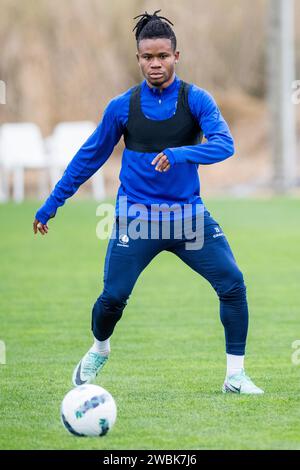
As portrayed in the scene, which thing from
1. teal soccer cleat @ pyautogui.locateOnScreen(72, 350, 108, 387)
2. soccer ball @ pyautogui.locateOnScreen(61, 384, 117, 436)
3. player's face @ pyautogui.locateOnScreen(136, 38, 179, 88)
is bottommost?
teal soccer cleat @ pyautogui.locateOnScreen(72, 350, 108, 387)

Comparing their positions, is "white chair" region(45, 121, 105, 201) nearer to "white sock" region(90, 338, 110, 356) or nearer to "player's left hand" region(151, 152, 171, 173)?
"white sock" region(90, 338, 110, 356)

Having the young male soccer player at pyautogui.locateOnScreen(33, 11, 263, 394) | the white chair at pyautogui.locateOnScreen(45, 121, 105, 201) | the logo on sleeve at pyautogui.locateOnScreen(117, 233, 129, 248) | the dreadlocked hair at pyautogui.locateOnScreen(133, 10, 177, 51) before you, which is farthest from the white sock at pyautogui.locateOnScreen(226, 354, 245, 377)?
the white chair at pyautogui.locateOnScreen(45, 121, 105, 201)

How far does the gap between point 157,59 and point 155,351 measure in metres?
2.68

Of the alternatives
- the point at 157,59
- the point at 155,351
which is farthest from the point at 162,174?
the point at 155,351

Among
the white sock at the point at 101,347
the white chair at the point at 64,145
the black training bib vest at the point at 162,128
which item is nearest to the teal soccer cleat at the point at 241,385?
the white sock at the point at 101,347

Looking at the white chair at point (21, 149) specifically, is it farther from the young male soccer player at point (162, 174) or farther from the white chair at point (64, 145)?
the young male soccer player at point (162, 174)

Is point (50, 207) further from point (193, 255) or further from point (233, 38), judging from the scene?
point (233, 38)

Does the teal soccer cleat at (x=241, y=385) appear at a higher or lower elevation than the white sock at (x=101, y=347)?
lower

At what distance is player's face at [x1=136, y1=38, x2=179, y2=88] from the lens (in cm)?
677

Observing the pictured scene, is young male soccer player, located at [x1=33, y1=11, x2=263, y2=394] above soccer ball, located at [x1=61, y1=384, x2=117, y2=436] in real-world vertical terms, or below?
above

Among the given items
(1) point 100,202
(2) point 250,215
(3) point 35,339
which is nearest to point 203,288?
(3) point 35,339

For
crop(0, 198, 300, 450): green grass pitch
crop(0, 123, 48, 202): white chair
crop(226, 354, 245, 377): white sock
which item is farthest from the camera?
crop(0, 123, 48, 202): white chair

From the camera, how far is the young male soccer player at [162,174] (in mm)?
6836

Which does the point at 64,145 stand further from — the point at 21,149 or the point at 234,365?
the point at 234,365
